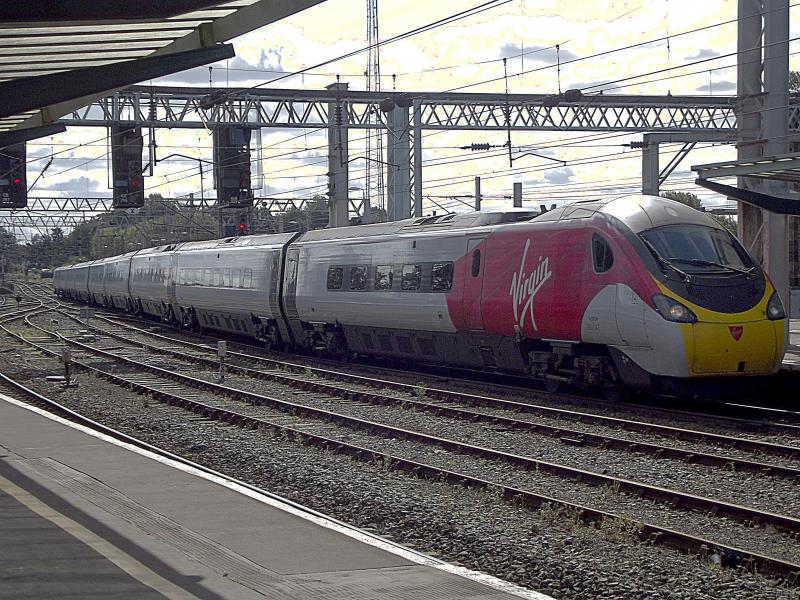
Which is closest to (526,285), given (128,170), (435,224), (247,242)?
(435,224)

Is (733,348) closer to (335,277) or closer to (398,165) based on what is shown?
(335,277)

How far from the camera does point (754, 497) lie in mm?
10719

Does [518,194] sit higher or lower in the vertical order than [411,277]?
higher

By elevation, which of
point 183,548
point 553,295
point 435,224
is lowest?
point 183,548

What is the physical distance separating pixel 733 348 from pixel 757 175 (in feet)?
16.0

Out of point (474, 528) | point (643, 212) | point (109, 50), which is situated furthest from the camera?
point (643, 212)

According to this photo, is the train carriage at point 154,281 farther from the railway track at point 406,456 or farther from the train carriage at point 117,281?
the railway track at point 406,456

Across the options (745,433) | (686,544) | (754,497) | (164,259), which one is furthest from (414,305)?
(164,259)

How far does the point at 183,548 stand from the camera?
8078mm

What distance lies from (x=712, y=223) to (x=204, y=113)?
28153 mm

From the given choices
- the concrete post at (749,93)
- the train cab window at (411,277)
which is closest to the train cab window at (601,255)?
the train cab window at (411,277)

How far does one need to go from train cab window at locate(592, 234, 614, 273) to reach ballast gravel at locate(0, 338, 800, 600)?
5161 mm

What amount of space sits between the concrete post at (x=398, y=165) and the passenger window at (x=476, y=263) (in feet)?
72.3

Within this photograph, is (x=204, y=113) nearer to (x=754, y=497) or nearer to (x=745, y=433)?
(x=745, y=433)
